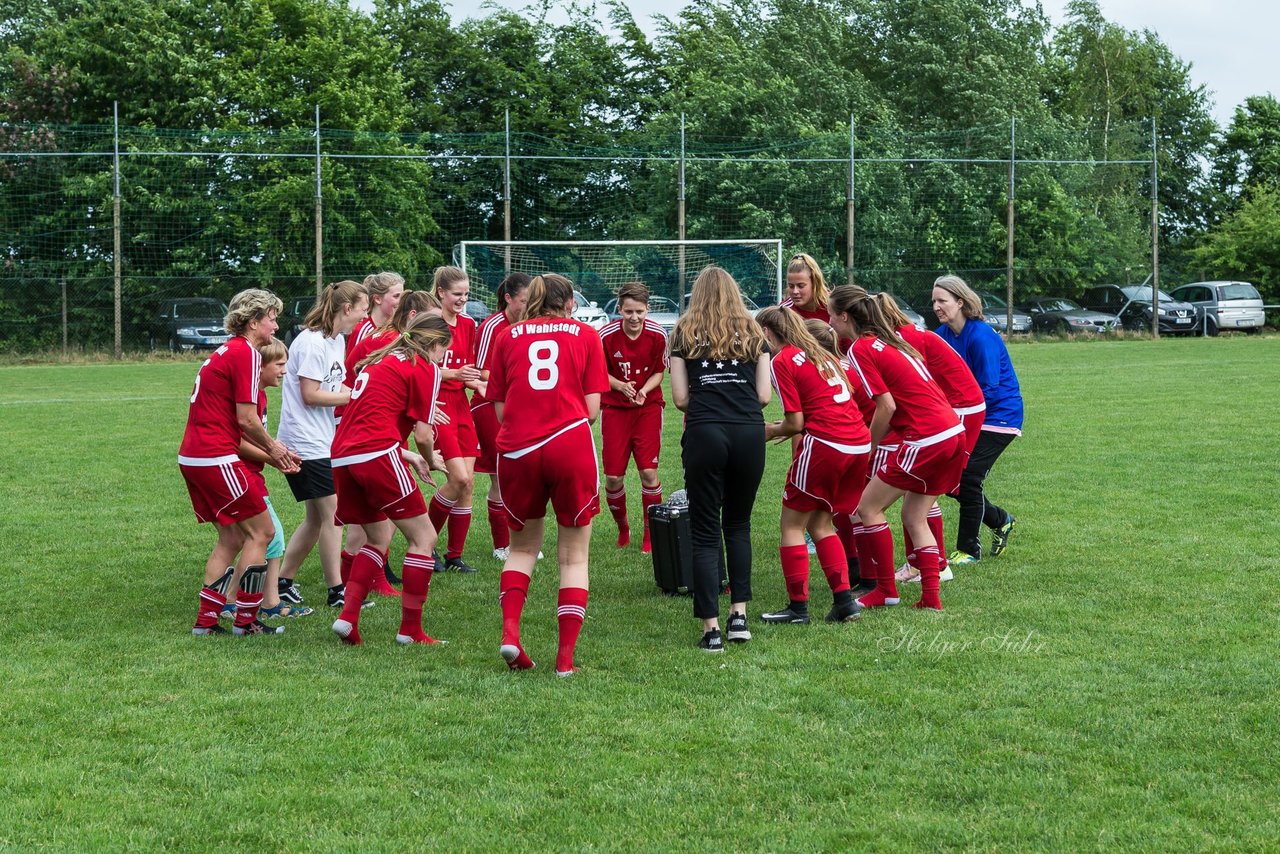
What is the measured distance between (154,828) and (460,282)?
14.9 feet

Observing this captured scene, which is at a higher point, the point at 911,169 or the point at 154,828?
the point at 911,169

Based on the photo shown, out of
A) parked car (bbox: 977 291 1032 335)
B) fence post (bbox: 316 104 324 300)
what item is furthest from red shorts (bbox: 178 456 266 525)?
parked car (bbox: 977 291 1032 335)

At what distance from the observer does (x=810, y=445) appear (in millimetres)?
6453

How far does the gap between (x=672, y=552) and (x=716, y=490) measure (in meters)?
1.43

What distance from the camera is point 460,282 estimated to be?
26.3 ft

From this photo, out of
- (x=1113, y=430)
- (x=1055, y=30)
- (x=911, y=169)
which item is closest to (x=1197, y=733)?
(x=1113, y=430)

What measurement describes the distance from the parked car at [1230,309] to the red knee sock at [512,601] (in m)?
31.8

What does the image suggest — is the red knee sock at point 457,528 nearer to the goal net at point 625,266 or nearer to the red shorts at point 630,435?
the red shorts at point 630,435

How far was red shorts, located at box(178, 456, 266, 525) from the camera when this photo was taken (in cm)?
634

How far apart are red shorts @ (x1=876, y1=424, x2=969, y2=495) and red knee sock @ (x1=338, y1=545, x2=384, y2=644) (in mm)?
2666

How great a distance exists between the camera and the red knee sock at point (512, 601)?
18.9 ft

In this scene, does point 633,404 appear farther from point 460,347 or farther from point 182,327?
point 182,327

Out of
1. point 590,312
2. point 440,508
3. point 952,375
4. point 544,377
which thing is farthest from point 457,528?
point 590,312

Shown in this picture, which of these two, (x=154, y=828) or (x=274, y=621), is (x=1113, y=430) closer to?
(x=274, y=621)
